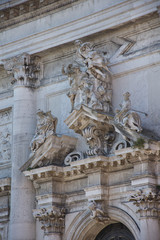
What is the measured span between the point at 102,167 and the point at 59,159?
150 cm

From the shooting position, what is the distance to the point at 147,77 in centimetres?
1481

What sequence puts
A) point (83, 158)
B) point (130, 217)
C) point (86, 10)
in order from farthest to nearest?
point (86, 10) → point (83, 158) → point (130, 217)

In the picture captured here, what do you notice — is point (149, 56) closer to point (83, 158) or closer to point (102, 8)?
point (102, 8)

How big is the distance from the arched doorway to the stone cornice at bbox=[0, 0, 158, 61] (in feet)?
16.3

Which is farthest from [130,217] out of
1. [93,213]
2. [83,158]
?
[83,158]

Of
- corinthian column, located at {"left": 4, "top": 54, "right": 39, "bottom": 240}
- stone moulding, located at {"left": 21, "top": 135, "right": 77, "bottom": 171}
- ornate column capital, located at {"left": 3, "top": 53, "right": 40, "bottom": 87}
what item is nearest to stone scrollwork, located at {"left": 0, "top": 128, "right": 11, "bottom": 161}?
corinthian column, located at {"left": 4, "top": 54, "right": 39, "bottom": 240}

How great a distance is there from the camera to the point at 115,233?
15.0 meters

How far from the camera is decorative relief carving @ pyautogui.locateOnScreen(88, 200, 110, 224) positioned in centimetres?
1423

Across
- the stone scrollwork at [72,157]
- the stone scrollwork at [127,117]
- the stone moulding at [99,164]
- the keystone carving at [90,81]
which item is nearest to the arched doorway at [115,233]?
the stone moulding at [99,164]

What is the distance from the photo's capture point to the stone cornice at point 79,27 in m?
15.0

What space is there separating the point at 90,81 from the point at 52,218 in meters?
3.50

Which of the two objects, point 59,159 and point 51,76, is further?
point 51,76

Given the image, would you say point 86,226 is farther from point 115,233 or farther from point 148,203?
point 148,203

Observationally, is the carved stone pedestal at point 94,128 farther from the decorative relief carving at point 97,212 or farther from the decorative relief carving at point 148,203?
the decorative relief carving at point 148,203
